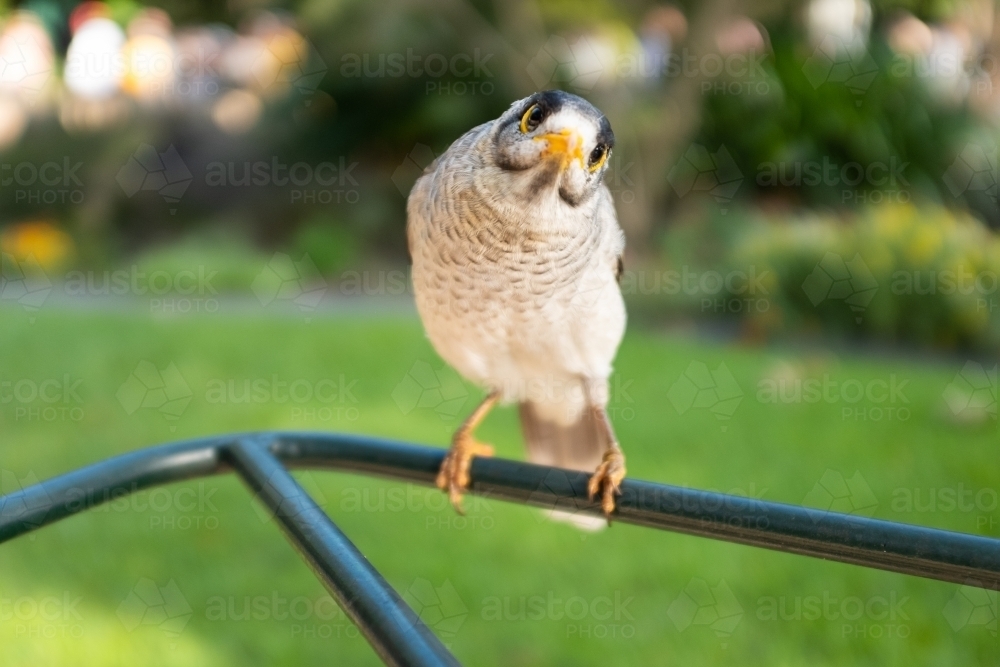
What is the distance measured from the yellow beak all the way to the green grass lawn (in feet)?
6.15

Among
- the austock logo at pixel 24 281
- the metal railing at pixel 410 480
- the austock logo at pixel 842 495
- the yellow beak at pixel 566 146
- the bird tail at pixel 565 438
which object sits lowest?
the austock logo at pixel 24 281

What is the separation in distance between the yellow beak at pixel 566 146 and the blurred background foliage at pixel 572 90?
5183 millimetres

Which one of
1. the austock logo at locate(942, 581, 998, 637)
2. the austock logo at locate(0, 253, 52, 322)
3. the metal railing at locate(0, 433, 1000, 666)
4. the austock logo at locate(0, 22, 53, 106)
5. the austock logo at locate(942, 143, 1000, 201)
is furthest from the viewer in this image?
the austock logo at locate(0, 22, 53, 106)

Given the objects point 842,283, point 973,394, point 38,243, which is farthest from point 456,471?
point 38,243


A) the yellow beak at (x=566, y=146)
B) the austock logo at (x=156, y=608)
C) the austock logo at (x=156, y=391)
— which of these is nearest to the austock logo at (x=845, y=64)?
the austock logo at (x=156, y=391)

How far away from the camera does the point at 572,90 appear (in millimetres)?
8070

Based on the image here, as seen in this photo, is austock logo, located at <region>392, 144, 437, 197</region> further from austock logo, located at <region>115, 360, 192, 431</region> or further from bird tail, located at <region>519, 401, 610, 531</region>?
bird tail, located at <region>519, 401, 610, 531</region>

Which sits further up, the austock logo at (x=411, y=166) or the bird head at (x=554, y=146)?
the bird head at (x=554, y=146)

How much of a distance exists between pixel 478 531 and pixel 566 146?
2.55 metres

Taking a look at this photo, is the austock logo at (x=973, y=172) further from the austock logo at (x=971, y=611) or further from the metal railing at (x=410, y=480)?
the metal railing at (x=410, y=480)

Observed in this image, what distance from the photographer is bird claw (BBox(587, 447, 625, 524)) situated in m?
1.75

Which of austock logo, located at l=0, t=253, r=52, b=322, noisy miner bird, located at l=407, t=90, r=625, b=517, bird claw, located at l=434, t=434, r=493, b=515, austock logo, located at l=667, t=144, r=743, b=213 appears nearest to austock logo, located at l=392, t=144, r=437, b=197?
austock logo, located at l=667, t=144, r=743, b=213

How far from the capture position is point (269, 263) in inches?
339

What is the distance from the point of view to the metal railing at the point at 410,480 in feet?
4.15
